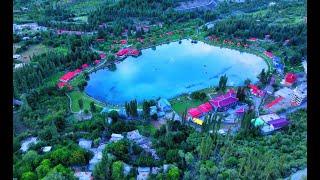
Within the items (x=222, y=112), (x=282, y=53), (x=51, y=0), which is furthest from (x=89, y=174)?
(x=51, y=0)

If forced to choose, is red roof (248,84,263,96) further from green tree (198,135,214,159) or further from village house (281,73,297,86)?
green tree (198,135,214,159)

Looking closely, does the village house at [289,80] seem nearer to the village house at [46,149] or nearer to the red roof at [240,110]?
the red roof at [240,110]

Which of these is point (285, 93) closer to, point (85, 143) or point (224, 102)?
point (224, 102)

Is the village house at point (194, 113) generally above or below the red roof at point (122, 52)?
below

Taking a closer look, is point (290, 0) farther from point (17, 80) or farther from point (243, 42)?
point (17, 80)

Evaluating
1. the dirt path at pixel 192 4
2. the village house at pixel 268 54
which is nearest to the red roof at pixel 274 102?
the village house at pixel 268 54

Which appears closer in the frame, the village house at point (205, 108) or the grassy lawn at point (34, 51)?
the village house at point (205, 108)

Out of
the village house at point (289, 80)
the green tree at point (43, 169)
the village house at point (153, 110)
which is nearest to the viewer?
the green tree at point (43, 169)

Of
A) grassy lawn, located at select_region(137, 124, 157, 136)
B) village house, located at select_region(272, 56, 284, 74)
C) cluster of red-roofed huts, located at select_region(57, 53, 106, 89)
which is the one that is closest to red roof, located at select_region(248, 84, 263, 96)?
village house, located at select_region(272, 56, 284, 74)

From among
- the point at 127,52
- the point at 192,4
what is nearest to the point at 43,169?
the point at 127,52
